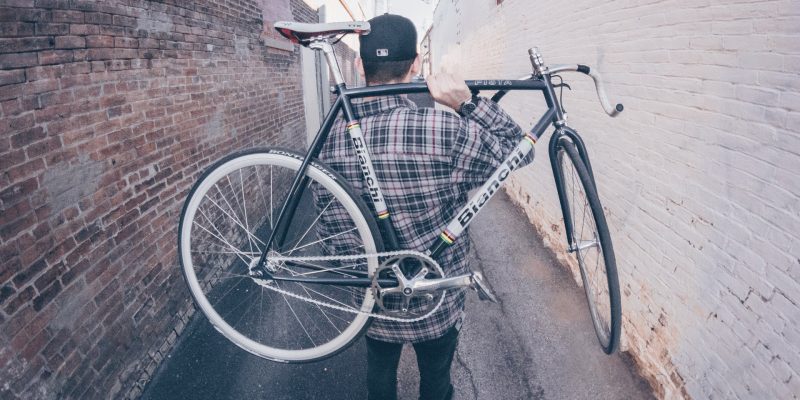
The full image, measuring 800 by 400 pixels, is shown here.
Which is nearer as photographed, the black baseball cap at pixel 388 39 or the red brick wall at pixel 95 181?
the black baseball cap at pixel 388 39

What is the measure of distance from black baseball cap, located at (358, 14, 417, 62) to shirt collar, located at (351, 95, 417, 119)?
0.15 m

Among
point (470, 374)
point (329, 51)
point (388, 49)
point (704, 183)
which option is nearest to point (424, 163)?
point (388, 49)

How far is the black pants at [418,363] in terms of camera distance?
183 centimetres

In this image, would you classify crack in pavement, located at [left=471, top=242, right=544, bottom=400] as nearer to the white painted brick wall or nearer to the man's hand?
the white painted brick wall

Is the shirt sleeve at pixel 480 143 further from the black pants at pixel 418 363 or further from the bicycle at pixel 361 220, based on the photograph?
the black pants at pixel 418 363

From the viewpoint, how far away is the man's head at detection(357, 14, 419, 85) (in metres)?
1.52

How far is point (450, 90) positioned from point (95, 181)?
221cm

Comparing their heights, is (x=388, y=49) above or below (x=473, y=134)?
above

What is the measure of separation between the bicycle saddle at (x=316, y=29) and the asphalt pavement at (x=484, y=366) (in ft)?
7.10

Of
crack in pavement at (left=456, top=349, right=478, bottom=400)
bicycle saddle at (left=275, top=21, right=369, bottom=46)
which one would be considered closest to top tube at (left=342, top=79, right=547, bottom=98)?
bicycle saddle at (left=275, top=21, right=369, bottom=46)

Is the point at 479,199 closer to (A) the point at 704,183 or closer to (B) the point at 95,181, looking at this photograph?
(A) the point at 704,183

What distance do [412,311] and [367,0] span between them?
3214 cm

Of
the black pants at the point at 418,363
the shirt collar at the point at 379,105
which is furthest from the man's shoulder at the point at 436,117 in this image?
the black pants at the point at 418,363

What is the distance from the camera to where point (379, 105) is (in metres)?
1.59
